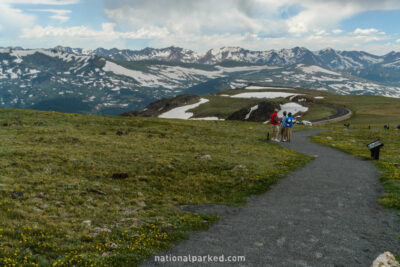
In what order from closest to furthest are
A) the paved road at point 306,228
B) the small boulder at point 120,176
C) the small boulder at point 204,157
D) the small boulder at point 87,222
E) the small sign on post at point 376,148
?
the paved road at point 306,228 < the small boulder at point 87,222 < the small boulder at point 120,176 < the small boulder at point 204,157 < the small sign on post at point 376,148

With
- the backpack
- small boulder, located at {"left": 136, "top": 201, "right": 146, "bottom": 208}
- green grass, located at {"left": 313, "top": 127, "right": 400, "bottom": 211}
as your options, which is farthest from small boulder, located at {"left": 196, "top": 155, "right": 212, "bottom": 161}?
the backpack

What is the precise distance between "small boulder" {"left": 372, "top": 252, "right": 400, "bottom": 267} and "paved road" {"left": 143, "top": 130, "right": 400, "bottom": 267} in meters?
0.58

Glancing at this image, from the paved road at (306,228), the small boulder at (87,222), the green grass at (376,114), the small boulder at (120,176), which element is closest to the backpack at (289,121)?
the paved road at (306,228)

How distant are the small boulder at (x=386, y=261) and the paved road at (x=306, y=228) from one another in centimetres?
58

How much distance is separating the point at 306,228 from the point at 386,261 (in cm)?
387

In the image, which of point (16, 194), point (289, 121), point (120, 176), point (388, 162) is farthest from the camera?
point (289, 121)

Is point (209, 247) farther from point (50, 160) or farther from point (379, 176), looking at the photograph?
point (379, 176)

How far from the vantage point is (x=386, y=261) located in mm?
9477

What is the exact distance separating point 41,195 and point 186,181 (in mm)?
9550

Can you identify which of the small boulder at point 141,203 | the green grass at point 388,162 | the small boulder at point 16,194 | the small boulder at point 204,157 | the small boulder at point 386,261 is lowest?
the green grass at point 388,162

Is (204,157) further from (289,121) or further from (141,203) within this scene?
(289,121)

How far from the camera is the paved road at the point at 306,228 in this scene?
10.6 m

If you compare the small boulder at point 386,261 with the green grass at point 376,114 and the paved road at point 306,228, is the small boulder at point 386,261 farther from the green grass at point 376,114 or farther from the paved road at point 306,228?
the green grass at point 376,114

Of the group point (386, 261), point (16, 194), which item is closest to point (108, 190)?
point (16, 194)
